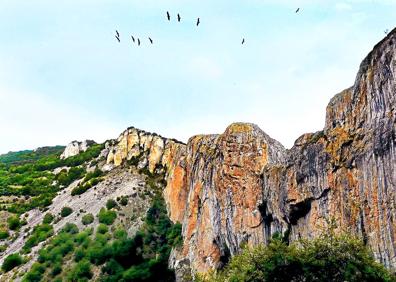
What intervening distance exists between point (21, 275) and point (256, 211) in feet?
173

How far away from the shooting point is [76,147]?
191m

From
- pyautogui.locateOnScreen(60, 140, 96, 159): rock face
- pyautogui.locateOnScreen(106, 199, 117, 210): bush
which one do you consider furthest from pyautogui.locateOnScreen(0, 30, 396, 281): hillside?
pyautogui.locateOnScreen(60, 140, 96, 159): rock face

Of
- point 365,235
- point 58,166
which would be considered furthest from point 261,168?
point 58,166

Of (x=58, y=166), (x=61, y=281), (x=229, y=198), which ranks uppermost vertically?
(x=58, y=166)

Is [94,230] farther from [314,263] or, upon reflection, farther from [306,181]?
[314,263]

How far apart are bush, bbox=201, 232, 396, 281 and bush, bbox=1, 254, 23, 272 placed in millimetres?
69696

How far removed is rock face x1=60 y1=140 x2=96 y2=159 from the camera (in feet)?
620

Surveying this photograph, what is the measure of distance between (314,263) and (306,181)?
Answer: 11008 millimetres

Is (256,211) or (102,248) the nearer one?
(256,211)

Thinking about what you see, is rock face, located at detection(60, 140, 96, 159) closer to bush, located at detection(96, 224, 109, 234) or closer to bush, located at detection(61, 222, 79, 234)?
bush, located at detection(61, 222, 79, 234)

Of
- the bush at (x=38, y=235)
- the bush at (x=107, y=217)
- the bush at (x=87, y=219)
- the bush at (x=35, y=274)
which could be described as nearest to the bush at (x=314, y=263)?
the bush at (x=35, y=274)

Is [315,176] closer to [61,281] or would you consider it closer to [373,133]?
[373,133]

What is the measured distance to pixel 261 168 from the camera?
62500 millimetres

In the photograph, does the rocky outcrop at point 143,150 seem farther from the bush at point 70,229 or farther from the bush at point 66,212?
the bush at point 70,229
